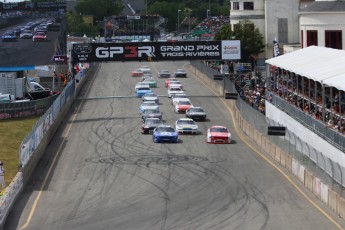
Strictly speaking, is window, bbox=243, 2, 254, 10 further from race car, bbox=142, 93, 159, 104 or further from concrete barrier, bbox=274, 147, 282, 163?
concrete barrier, bbox=274, 147, 282, 163

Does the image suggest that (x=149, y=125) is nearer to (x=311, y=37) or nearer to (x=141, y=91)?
(x=141, y=91)

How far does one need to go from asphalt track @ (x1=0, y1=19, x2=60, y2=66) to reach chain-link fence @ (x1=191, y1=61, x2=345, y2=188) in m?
24.5

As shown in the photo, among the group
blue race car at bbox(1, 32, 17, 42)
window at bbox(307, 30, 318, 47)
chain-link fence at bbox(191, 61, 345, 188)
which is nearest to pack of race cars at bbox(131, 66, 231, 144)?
chain-link fence at bbox(191, 61, 345, 188)

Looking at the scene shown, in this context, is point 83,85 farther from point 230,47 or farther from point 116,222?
point 116,222

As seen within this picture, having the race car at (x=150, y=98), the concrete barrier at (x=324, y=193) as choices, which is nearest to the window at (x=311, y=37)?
the race car at (x=150, y=98)

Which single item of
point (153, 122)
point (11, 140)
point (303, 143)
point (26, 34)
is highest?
point (26, 34)

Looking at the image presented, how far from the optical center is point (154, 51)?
84625 millimetres

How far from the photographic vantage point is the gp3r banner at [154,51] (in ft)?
276

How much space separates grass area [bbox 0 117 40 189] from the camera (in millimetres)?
49062

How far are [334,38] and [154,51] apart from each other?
53.3ft

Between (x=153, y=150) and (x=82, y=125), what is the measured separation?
552 inches

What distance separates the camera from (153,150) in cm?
5322

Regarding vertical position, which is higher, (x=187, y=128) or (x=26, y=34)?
(x=26, y=34)

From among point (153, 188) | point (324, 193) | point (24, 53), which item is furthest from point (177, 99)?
point (324, 193)
